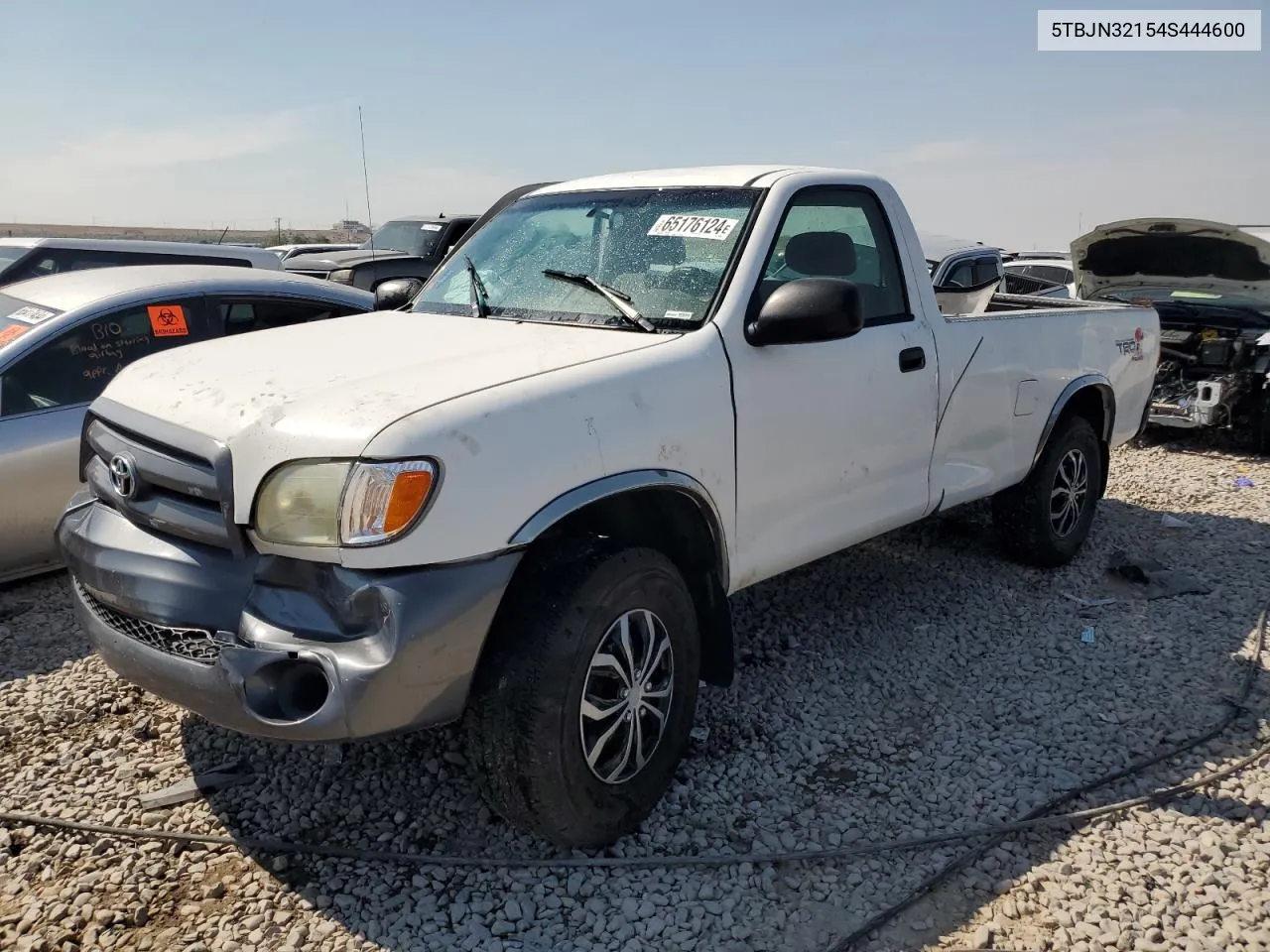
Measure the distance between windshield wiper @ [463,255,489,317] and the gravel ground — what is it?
5.19 ft

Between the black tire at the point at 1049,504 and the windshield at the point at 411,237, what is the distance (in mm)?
9845

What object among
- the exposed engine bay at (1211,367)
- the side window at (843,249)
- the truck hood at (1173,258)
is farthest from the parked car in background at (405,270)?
the exposed engine bay at (1211,367)

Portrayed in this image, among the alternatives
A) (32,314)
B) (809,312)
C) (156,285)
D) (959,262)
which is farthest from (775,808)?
(959,262)

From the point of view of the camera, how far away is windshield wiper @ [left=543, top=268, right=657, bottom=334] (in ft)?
10.9

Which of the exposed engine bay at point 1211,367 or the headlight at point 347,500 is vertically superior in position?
the headlight at point 347,500

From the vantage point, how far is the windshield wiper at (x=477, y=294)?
378 centimetres

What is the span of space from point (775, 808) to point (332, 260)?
12233 mm

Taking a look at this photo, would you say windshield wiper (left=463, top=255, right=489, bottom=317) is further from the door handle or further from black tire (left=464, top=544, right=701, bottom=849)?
the door handle

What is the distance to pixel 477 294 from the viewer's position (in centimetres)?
385

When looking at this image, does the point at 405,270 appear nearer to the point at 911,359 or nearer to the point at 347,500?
the point at 911,359

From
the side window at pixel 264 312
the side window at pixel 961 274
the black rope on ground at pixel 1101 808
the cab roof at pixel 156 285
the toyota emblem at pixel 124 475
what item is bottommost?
the black rope on ground at pixel 1101 808

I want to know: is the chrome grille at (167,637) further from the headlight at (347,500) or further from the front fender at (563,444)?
the front fender at (563,444)

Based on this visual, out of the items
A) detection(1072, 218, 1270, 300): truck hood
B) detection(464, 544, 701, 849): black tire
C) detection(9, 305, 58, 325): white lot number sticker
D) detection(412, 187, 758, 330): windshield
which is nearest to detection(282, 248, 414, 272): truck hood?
detection(9, 305, 58, 325): white lot number sticker

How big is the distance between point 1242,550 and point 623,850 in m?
4.64
